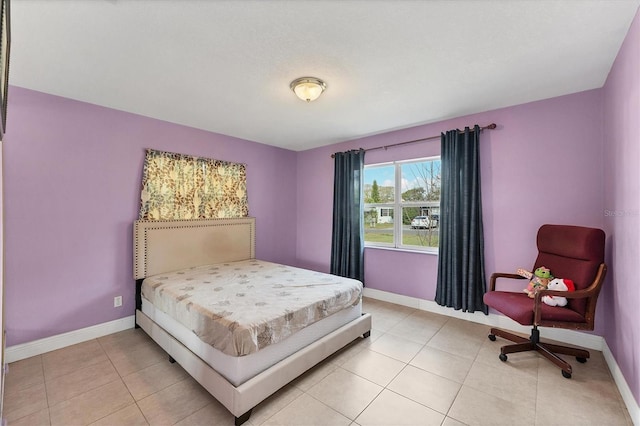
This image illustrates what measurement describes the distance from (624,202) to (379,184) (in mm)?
2686

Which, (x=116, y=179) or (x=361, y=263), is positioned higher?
(x=116, y=179)

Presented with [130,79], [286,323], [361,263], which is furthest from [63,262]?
[361,263]

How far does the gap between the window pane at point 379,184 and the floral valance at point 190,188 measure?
1935 millimetres

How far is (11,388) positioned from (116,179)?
1.96m

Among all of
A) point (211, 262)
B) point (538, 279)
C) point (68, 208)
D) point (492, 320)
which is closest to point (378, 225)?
point (492, 320)

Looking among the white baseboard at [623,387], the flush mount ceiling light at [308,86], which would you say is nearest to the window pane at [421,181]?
the flush mount ceiling light at [308,86]

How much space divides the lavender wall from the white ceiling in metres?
0.25

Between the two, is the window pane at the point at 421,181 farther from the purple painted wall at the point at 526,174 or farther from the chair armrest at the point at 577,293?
the chair armrest at the point at 577,293

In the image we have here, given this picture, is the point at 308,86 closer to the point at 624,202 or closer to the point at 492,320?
the point at 624,202

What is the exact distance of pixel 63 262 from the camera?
2740mm

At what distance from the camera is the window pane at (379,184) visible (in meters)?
4.17

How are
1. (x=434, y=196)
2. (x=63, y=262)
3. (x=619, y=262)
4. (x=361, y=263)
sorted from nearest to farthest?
(x=619, y=262), (x=63, y=262), (x=434, y=196), (x=361, y=263)

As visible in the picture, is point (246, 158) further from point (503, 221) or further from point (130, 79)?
point (503, 221)

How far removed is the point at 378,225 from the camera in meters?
4.34
